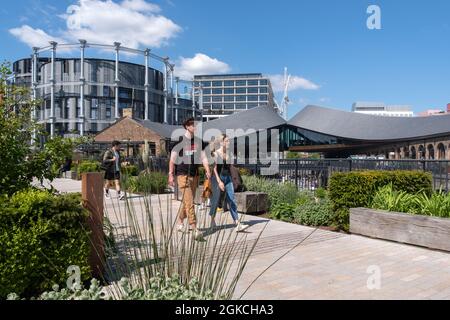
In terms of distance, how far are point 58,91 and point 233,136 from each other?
50671 mm

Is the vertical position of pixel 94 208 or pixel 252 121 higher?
pixel 252 121

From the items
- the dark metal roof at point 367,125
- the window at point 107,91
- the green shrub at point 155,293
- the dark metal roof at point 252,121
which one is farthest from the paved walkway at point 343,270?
the window at point 107,91

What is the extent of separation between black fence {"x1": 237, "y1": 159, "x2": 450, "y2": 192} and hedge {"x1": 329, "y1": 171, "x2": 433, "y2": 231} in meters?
2.24

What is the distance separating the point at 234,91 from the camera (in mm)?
138875

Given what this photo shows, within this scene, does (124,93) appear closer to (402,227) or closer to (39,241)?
(402,227)

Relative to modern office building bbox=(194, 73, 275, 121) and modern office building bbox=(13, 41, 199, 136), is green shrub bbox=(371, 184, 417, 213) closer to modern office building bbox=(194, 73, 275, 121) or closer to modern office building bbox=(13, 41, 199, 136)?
modern office building bbox=(13, 41, 199, 136)

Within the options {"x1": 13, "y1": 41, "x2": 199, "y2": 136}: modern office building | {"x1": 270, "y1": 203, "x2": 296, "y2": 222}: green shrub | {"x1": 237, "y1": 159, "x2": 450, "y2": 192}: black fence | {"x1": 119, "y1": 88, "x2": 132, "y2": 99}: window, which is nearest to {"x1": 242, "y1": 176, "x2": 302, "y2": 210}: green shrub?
{"x1": 270, "y1": 203, "x2": 296, "y2": 222}: green shrub

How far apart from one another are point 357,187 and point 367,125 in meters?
39.5

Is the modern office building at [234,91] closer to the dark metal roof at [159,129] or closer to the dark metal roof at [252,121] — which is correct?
the dark metal roof at [159,129]

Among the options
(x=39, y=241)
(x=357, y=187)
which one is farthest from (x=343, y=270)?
(x=39, y=241)

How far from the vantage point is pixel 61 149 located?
4.42 meters

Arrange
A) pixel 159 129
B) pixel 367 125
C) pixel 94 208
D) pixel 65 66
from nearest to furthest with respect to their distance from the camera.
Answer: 1. pixel 94 208
2. pixel 367 125
3. pixel 159 129
4. pixel 65 66

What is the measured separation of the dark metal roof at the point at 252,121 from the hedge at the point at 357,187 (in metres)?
35.0

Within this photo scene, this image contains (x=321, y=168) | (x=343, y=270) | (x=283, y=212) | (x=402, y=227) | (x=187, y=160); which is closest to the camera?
(x=343, y=270)
